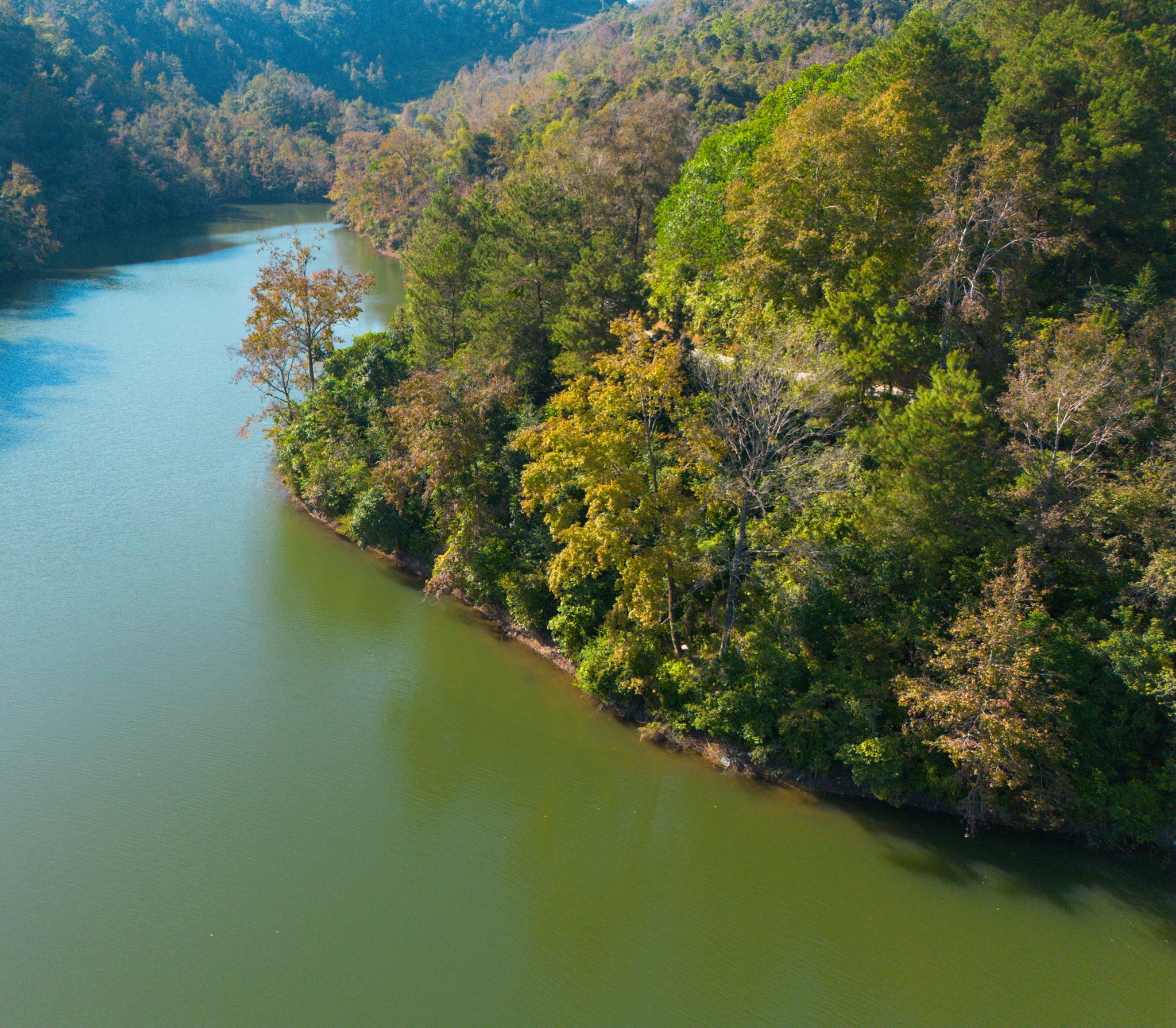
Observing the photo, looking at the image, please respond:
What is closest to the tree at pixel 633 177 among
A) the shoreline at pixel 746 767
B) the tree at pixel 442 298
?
the tree at pixel 442 298

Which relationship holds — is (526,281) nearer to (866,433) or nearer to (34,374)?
(866,433)

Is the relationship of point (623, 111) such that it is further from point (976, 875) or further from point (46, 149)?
point (46, 149)

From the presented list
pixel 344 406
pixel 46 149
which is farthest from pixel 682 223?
pixel 46 149

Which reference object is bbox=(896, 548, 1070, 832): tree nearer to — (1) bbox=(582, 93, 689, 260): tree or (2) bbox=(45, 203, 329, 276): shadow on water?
(1) bbox=(582, 93, 689, 260): tree

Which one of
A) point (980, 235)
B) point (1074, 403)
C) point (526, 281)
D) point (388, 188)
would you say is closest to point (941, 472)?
point (1074, 403)

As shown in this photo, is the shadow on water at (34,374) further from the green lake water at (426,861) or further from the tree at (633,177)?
the tree at (633,177)

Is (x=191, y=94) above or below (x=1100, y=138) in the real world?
above

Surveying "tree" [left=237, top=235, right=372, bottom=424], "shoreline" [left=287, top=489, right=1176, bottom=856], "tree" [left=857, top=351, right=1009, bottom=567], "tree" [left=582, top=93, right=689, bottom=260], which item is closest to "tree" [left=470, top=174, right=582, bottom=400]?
"tree" [left=582, top=93, right=689, bottom=260]
